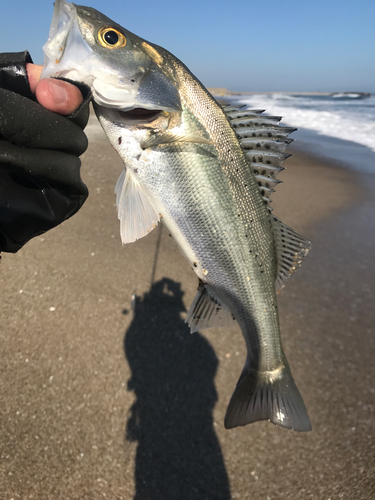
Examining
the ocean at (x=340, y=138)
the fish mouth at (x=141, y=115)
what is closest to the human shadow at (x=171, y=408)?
the fish mouth at (x=141, y=115)

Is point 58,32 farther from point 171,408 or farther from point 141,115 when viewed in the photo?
point 171,408

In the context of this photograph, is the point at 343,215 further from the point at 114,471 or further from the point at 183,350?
the point at 114,471

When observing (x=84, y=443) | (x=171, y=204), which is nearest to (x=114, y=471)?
(x=84, y=443)

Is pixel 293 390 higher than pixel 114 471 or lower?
higher

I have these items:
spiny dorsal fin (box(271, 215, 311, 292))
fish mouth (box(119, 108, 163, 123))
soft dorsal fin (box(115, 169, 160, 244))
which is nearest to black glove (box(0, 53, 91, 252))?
fish mouth (box(119, 108, 163, 123))

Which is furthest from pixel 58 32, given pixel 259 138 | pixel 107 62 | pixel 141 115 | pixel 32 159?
pixel 259 138

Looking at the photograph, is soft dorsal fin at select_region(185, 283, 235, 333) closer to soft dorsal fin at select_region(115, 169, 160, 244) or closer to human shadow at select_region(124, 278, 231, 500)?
soft dorsal fin at select_region(115, 169, 160, 244)
